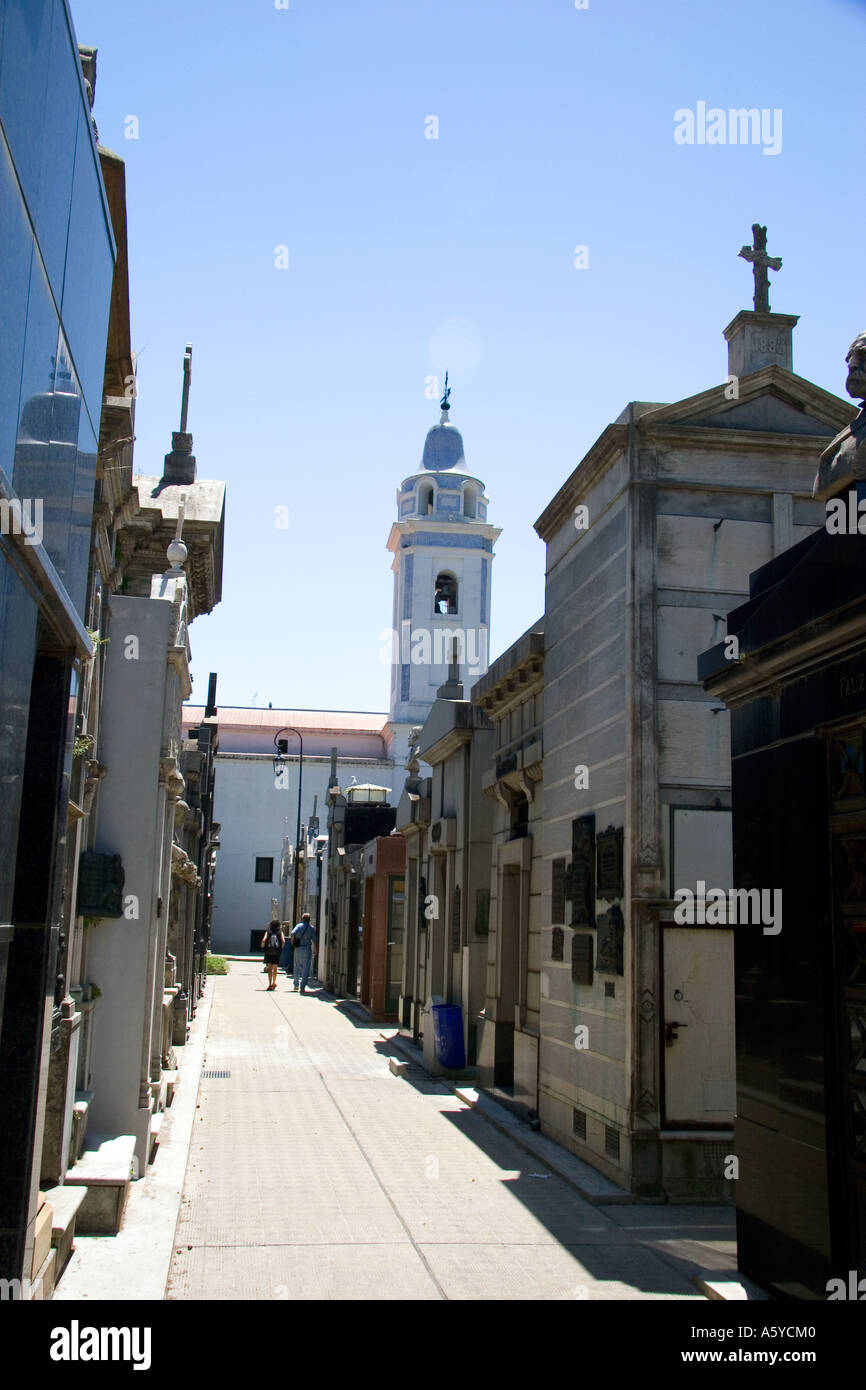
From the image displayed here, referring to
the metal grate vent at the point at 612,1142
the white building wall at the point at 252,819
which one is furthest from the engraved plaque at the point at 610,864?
the white building wall at the point at 252,819

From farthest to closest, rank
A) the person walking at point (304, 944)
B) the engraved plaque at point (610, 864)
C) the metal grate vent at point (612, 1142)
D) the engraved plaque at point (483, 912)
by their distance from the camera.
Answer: the person walking at point (304, 944) → the engraved plaque at point (483, 912) → the engraved plaque at point (610, 864) → the metal grate vent at point (612, 1142)

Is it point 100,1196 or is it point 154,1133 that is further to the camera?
point 154,1133

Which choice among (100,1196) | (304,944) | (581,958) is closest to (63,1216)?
(100,1196)

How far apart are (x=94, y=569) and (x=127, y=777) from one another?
6.80 feet

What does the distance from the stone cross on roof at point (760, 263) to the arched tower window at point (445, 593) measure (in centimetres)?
3103

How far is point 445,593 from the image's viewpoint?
41750 mm

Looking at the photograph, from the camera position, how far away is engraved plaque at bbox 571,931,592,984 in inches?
399

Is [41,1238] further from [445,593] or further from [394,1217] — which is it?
[445,593]

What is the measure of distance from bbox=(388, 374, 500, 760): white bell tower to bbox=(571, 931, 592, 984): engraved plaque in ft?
123

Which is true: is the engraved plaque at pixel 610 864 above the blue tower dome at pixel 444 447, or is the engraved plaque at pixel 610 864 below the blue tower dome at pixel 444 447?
below

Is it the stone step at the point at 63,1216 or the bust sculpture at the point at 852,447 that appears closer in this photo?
the bust sculpture at the point at 852,447

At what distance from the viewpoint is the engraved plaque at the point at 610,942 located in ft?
30.6

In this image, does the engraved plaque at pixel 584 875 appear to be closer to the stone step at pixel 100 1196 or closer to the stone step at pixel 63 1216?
the stone step at pixel 100 1196

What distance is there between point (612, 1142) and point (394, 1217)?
1.93 metres
